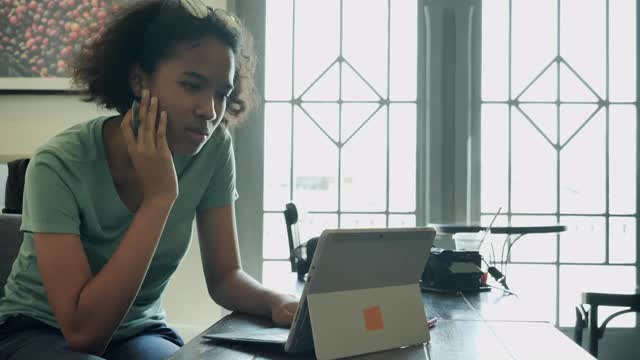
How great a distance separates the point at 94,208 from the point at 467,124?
6.18 ft

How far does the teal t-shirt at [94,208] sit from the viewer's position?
1.17 meters

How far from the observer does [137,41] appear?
1.36 m

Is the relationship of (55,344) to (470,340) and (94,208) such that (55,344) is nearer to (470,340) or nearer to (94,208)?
(94,208)

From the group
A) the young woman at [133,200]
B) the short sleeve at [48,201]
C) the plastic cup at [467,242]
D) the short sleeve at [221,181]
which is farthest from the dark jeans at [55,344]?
the plastic cup at [467,242]

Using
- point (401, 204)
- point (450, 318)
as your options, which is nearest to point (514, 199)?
point (401, 204)

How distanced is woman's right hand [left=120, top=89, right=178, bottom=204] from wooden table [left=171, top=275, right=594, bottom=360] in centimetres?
26

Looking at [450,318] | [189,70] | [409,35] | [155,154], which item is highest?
[409,35]

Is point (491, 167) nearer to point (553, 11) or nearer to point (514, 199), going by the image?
point (514, 199)

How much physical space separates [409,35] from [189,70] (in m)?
1.82

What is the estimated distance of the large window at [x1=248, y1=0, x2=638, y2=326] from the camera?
9.28 ft

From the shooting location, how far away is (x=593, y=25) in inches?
112

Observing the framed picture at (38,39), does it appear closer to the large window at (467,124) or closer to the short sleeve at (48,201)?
the large window at (467,124)

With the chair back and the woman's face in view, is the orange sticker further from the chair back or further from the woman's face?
the chair back

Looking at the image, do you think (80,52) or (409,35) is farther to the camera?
(409,35)
